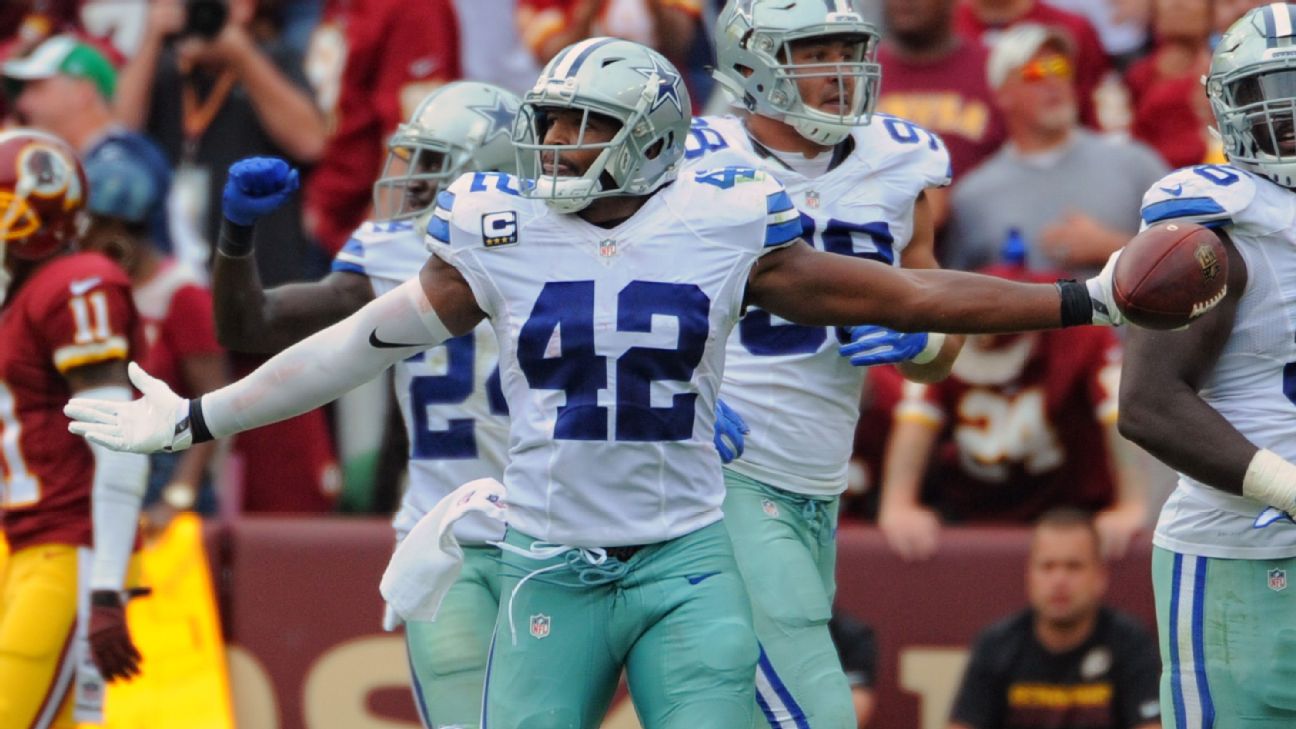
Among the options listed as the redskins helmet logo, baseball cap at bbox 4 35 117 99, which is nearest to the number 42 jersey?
the redskins helmet logo

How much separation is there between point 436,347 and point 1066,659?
8.01ft

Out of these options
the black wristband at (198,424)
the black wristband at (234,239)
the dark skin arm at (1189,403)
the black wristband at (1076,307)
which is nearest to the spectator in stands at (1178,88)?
the dark skin arm at (1189,403)

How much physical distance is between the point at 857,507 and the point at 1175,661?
9.40ft

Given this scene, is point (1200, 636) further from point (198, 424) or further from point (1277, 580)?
point (198, 424)

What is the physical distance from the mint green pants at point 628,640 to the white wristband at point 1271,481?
1.06 m

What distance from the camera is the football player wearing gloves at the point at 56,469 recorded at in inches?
219

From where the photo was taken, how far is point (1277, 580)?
4629 mm

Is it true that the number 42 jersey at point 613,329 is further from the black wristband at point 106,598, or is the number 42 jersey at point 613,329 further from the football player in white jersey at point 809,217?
the black wristband at point 106,598

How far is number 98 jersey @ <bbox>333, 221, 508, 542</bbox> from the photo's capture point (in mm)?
5398

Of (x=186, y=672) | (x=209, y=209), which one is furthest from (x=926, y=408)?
(x=209, y=209)

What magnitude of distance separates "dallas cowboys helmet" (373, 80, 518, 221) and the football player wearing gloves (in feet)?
2.47

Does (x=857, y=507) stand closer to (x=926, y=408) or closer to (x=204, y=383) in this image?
(x=926, y=408)

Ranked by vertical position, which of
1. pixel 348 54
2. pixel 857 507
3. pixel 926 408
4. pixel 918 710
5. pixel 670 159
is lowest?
pixel 918 710

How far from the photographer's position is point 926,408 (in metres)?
7.16
